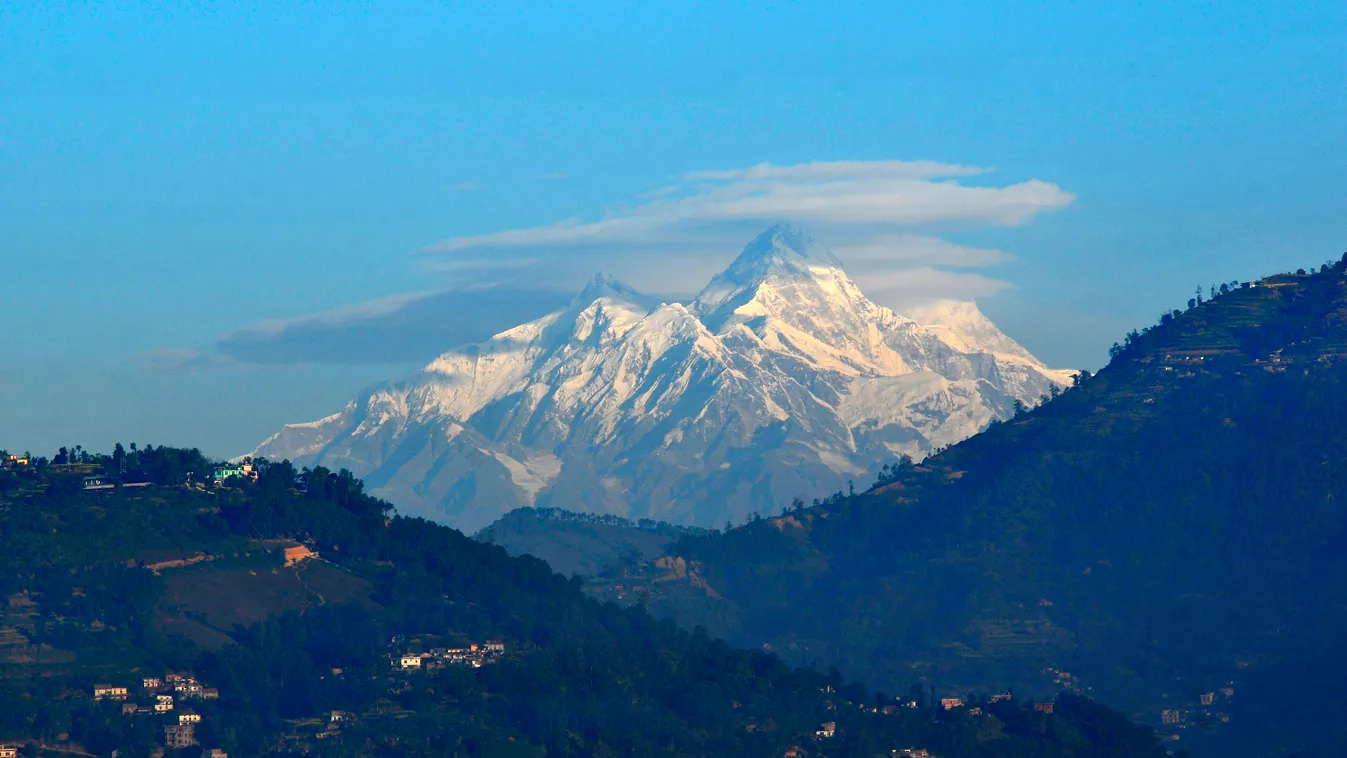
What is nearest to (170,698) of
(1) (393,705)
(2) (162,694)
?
(2) (162,694)

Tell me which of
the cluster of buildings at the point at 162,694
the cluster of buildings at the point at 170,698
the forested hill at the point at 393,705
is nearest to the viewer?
the forested hill at the point at 393,705

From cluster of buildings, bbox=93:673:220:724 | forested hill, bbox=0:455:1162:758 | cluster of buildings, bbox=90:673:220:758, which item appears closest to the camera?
forested hill, bbox=0:455:1162:758

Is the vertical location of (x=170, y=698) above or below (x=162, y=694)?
below

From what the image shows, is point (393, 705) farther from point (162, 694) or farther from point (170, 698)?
point (162, 694)

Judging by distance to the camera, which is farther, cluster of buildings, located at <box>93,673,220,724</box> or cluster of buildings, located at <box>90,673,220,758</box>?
cluster of buildings, located at <box>93,673,220,724</box>

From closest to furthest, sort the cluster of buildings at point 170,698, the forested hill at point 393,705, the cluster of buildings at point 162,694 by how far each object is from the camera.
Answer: the forested hill at point 393,705 < the cluster of buildings at point 170,698 < the cluster of buildings at point 162,694

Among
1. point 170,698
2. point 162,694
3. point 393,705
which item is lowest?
point 393,705

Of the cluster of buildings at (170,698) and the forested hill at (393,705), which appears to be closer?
the forested hill at (393,705)

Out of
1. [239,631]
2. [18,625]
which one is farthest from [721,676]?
[18,625]

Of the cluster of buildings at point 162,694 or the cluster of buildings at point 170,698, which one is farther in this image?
the cluster of buildings at point 162,694

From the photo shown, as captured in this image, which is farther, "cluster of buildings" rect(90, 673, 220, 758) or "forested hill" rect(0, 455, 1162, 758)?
"cluster of buildings" rect(90, 673, 220, 758)

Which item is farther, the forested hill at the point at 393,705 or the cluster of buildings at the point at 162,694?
the cluster of buildings at the point at 162,694

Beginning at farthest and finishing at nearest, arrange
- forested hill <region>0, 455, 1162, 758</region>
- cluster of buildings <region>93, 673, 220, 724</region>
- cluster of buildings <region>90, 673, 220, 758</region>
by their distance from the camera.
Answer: cluster of buildings <region>93, 673, 220, 724</region> → cluster of buildings <region>90, 673, 220, 758</region> → forested hill <region>0, 455, 1162, 758</region>
